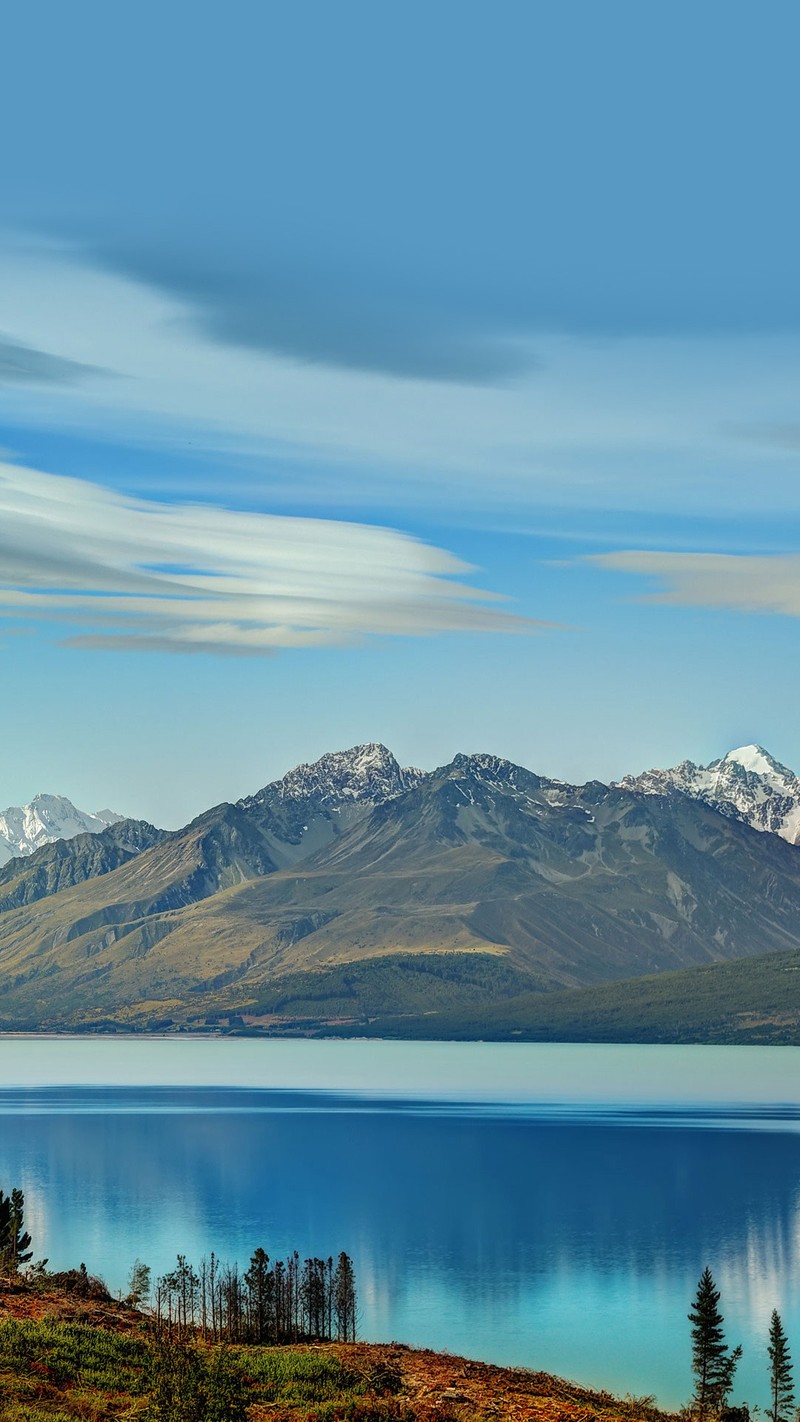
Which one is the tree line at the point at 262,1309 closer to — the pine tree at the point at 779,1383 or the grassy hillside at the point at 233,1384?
the grassy hillside at the point at 233,1384

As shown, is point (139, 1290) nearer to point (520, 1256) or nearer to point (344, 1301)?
point (344, 1301)

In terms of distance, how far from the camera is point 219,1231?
163375 millimetres

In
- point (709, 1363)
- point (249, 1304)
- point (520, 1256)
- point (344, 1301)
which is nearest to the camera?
point (709, 1363)

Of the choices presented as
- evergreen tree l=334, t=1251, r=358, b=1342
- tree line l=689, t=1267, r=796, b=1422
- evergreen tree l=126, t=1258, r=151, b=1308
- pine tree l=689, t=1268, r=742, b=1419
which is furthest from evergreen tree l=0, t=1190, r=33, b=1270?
tree line l=689, t=1267, r=796, b=1422

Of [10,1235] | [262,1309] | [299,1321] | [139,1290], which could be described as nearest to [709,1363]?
[299,1321]

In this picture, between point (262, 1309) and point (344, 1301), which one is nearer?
point (262, 1309)

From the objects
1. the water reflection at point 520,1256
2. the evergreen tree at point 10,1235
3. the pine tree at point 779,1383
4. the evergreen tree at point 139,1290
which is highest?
the evergreen tree at point 10,1235

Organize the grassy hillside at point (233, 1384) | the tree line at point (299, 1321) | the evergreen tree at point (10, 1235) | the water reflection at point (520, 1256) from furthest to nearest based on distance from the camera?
the water reflection at point (520, 1256), the evergreen tree at point (10, 1235), the tree line at point (299, 1321), the grassy hillside at point (233, 1384)

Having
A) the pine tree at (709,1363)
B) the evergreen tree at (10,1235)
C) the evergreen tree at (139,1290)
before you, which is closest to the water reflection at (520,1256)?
the pine tree at (709,1363)

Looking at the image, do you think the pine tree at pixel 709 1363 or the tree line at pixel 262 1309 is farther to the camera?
the pine tree at pixel 709 1363

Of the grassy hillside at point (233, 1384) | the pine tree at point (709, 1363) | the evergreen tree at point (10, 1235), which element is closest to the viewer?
the grassy hillside at point (233, 1384)

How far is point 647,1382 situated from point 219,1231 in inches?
2822

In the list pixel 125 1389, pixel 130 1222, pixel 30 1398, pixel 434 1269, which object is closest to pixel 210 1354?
pixel 125 1389

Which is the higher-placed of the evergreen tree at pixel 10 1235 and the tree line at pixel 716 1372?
the evergreen tree at pixel 10 1235
